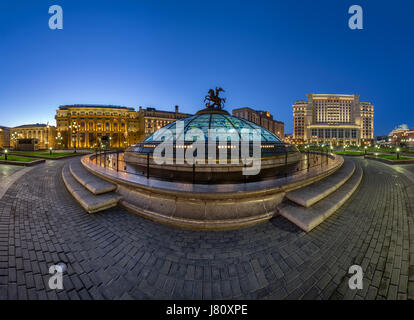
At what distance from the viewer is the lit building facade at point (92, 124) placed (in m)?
63.5

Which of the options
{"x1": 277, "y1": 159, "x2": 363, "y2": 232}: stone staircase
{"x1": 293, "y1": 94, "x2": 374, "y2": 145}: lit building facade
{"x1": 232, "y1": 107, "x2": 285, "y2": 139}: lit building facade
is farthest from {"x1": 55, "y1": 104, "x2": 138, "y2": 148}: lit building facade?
{"x1": 293, "y1": 94, "x2": 374, "y2": 145}: lit building facade

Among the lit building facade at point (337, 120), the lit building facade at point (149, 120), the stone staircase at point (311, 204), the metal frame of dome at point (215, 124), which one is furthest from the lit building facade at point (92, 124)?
the lit building facade at point (337, 120)

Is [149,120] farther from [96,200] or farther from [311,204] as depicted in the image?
[311,204]

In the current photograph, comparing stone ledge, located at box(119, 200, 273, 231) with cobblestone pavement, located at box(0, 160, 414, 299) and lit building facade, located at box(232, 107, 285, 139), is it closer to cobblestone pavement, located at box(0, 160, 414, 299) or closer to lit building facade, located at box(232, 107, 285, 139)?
cobblestone pavement, located at box(0, 160, 414, 299)

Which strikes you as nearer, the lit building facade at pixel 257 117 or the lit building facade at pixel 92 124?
the lit building facade at pixel 92 124

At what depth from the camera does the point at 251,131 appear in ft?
45.1

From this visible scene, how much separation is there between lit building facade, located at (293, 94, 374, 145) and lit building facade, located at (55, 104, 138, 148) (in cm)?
10468

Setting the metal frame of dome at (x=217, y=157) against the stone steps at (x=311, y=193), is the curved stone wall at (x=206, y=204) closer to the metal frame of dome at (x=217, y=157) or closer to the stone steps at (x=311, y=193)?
the stone steps at (x=311, y=193)

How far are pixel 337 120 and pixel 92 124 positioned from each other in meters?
136

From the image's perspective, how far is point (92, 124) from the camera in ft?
211

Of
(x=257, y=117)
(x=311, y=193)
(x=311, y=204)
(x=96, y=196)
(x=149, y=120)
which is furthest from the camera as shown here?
(x=257, y=117)

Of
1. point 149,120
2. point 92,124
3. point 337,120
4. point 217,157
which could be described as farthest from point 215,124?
point 337,120

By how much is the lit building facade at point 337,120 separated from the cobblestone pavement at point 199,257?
10706 cm
